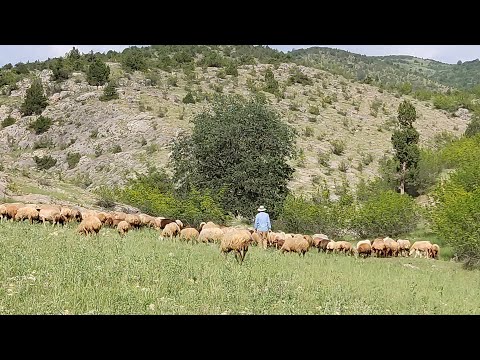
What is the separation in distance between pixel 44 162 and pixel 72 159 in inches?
92.8

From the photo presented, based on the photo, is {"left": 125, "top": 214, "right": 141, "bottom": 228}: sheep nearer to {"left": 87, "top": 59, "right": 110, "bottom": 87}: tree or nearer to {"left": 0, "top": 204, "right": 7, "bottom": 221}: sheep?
{"left": 0, "top": 204, "right": 7, "bottom": 221}: sheep

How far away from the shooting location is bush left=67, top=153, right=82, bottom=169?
47.2 metres

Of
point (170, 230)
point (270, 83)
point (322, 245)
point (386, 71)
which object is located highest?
point (270, 83)

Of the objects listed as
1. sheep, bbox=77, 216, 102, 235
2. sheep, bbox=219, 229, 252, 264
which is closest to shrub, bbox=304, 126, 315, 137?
sheep, bbox=77, 216, 102, 235

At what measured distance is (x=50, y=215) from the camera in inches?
773

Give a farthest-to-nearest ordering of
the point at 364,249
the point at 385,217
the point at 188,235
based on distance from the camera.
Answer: the point at 385,217 → the point at 364,249 → the point at 188,235

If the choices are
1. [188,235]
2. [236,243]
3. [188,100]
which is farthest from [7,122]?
[236,243]

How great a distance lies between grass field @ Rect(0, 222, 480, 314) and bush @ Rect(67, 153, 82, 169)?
31057mm

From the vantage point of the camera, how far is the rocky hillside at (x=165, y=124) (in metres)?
46.6

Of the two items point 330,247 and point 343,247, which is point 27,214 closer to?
point 330,247

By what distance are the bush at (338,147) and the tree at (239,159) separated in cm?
1639

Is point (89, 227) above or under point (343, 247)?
above
